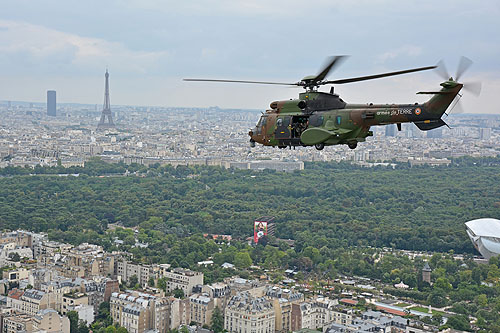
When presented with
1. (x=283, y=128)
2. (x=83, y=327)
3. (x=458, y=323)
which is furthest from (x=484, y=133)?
(x=283, y=128)

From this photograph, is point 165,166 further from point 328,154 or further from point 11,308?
point 11,308

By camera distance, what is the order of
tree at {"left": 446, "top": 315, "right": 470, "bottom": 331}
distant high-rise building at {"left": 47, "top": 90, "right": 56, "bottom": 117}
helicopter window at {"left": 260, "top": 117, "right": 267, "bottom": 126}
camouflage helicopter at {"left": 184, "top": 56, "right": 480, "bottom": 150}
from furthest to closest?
distant high-rise building at {"left": 47, "top": 90, "right": 56, "bottom": 117}
tree at {"left": 446, "top": 315, "right": 470, "bottom": 331}
helicopter window at {"left": 260, "top": 117, "right": 267, "bottom": 126}
camouflage helicopter at {"left": 184, "top": 56, "right": 480, "bottom": 150}

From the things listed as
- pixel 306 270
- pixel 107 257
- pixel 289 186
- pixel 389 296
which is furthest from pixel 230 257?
pixel 289 186

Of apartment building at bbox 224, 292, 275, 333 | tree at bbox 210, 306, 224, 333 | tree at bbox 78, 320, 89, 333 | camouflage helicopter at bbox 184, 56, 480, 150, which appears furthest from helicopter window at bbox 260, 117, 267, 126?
tree at bbox 78, 320, 89, 333

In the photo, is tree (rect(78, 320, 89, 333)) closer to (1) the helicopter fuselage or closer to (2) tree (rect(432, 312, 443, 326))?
(2) tree (rect(432, 312, 443, 326))

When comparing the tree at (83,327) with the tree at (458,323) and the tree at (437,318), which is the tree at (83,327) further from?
the tree at (458,323)

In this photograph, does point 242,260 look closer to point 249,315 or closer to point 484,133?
point 249,315
